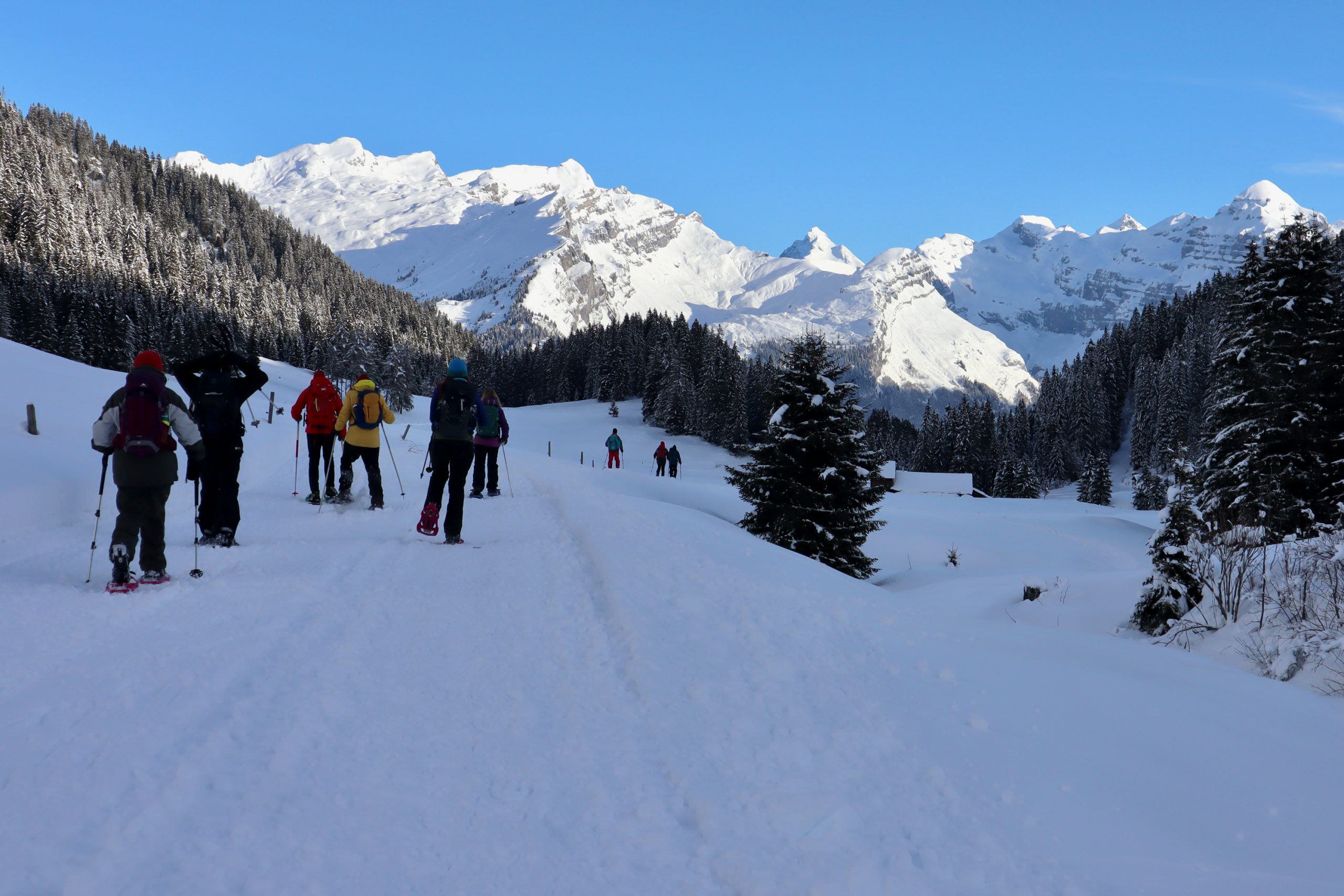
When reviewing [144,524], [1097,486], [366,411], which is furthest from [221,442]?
[1097,486]

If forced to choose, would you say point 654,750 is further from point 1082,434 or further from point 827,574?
point 1082,434

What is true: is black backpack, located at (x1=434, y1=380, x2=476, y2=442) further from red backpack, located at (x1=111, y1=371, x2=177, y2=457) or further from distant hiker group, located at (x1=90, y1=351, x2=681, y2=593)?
red backpack, located at (x1=111, y1=371, x2=177, y2=457)

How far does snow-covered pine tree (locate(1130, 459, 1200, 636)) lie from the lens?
22.2 ft

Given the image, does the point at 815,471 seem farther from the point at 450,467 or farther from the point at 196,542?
the point at 196,542

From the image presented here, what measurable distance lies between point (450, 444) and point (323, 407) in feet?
12.7

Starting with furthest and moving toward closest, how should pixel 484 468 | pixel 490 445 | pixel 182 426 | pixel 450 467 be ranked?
pixel 484 468 < pixel 490 445 < pixel 450 467 < pixel 182 426

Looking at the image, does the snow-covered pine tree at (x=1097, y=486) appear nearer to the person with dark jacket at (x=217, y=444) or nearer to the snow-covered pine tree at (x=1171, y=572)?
the snow-covered pine tree at (x=1171, y=572)

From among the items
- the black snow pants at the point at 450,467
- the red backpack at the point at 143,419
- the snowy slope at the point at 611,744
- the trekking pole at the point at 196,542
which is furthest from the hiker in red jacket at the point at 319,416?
the red backpack at the point at 143,419

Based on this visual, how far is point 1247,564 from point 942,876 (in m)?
6.01

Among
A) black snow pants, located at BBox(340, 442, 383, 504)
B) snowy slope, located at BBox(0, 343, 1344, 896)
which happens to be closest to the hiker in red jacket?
black snow pants, located at BBox(340, 442, 383, 504)

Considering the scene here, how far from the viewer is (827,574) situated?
833 centimetres

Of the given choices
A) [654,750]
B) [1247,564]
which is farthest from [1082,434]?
[654,750]

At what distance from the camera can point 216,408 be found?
8.20 m

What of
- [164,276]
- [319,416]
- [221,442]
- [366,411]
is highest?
[164,276]
